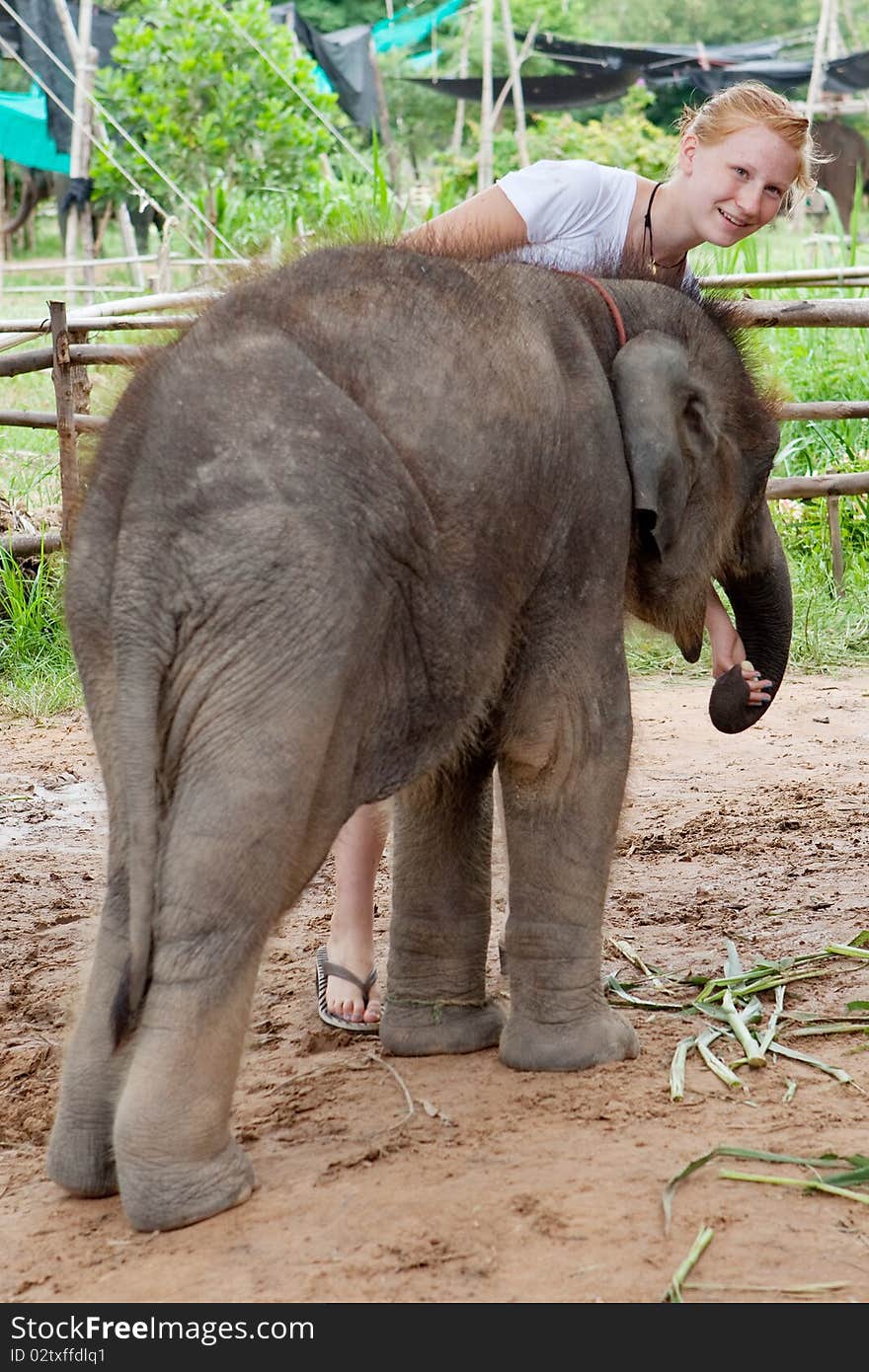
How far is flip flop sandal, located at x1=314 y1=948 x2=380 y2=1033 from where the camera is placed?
3.34 meters

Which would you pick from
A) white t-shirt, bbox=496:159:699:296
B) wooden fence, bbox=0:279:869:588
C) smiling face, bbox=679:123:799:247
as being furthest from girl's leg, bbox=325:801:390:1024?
wooden fence, bbox=0:279:869:588

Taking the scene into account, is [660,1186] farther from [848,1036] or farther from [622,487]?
[622,487]

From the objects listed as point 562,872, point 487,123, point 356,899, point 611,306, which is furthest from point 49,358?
point 487,123

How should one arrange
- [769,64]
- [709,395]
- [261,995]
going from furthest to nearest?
[769,64] < [261,995] < [709,395]

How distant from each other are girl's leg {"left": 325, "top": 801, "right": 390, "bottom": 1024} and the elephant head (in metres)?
0.76

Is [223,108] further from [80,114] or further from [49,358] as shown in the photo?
[49,358]

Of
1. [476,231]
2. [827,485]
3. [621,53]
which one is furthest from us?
[621,53]

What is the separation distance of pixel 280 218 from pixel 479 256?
904cm

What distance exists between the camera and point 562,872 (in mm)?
2947

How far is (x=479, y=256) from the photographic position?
291 cm

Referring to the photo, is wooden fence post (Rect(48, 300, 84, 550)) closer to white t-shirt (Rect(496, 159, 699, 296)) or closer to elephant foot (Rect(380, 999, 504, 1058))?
white t-shirt (Rect(496, 159, 699, 296))

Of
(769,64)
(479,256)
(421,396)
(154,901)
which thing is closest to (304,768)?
(154,901)

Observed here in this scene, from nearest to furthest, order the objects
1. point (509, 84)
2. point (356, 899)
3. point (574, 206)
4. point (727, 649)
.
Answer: point (574, 206)
point (356, 899)
point (727, 649)
point (509, 84)

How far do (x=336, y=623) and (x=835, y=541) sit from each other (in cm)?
521
